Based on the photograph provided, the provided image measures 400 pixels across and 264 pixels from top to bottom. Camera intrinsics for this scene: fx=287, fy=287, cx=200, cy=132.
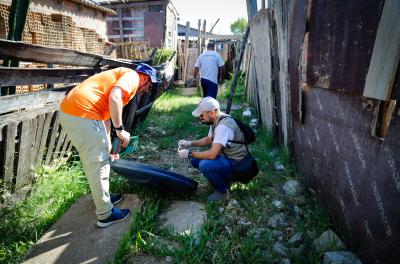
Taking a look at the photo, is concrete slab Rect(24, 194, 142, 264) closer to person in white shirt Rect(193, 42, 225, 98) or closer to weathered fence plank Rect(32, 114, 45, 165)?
weathered fence plank Rect(32, 114, 45, 165)

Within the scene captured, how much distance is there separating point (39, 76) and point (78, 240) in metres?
1.90

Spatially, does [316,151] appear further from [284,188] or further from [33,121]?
[33,121]

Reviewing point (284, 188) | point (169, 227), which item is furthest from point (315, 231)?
point (169, 227)

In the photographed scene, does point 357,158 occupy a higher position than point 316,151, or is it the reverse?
point 357,158

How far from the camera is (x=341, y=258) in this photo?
7.11 ft

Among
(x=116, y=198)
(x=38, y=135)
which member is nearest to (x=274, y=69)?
(x=116, y=198)

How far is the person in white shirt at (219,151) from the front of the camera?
3.19m

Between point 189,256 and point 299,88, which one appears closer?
point 189,256

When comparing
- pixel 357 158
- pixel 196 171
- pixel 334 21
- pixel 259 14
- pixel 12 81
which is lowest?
pixel 196 171

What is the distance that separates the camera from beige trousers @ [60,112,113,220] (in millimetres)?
2600

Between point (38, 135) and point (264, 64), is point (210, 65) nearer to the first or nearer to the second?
point (264, 64)

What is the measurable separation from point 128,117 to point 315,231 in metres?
3.93

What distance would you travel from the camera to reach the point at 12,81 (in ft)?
9.55

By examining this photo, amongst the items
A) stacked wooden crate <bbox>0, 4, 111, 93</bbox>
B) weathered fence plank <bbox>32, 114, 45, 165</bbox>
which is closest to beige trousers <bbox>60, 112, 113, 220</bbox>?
weathered fence plank <bbox>32, 114, 45, 165</bbox>
